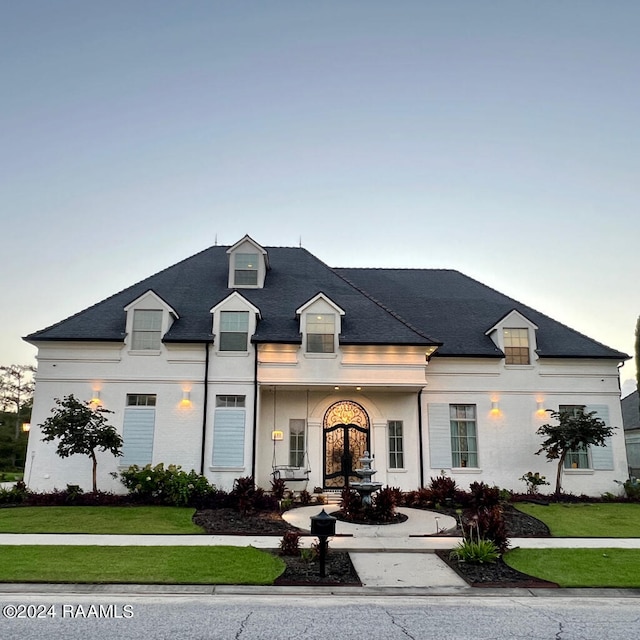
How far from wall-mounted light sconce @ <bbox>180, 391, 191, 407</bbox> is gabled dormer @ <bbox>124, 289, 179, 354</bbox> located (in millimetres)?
1973

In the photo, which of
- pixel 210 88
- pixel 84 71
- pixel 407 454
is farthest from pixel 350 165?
pixel 407 454

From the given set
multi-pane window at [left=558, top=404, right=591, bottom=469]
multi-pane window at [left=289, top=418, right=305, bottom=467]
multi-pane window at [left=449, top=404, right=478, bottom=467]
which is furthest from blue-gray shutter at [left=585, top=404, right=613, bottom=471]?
multi-pane window at [left=289, top=418, right=305, bottom=467]

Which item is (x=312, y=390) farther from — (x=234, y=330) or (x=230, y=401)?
(x=234, y=330)

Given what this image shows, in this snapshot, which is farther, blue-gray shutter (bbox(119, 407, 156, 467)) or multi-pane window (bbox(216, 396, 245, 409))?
multi-pane window (bbox(216, 396, 245, 409))

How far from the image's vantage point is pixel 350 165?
18062 mm

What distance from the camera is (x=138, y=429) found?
55.4 feet

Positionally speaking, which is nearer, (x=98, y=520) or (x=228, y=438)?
(x=98, y=520)

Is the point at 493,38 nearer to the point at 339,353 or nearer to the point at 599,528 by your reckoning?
the point at 339,353

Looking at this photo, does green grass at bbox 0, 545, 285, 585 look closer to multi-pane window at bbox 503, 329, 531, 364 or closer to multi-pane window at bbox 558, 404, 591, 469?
multi-pane window at bbox 503, 329, 531, 364

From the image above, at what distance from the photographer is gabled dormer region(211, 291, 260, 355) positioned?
17.5 metres

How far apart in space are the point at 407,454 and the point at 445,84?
13.1m

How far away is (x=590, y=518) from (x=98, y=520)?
14.4 meters

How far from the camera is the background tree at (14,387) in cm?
3938

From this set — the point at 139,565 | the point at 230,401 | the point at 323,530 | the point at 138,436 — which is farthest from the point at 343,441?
the point at 139,565
